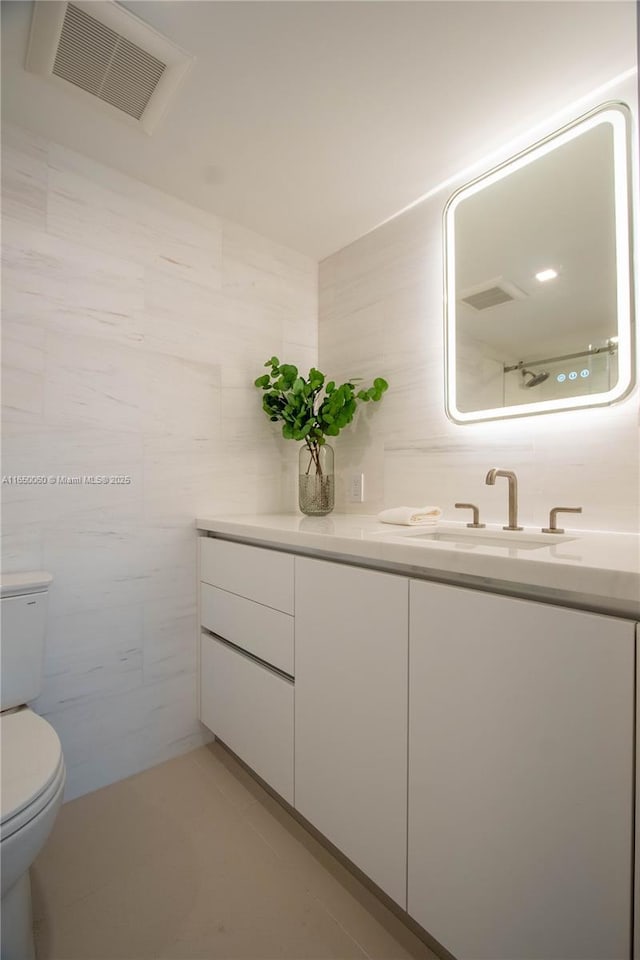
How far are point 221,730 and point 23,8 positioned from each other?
213 cm

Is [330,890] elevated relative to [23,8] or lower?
lower

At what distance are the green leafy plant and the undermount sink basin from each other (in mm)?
623

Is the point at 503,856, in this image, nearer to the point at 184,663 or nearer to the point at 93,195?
the point at 184,663

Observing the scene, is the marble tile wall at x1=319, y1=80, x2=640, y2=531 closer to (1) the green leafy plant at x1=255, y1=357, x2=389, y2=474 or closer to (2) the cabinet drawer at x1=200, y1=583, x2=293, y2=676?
(1) the green leafy plant at x1=255, y1=357, x2=389, y2=474

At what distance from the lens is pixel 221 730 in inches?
61.9

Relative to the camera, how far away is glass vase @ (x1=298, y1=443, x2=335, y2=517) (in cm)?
182

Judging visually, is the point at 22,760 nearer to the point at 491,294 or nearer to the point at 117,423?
the point at 117,423

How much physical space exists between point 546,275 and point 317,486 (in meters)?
1.08

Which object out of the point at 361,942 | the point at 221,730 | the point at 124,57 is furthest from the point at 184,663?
the point at 124,57

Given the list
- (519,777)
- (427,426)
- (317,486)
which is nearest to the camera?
(519,777)

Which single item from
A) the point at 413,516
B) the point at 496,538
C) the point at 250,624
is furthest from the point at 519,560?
the point at 250,624

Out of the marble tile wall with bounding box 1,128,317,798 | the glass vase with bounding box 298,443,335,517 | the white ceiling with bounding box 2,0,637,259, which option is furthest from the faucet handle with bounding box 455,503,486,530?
the white ceiling with bounding box 2,0,637,259

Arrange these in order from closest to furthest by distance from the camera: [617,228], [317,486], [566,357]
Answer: [617,228]
[566,357]
[317,486]

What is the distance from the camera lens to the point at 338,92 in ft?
4.02
